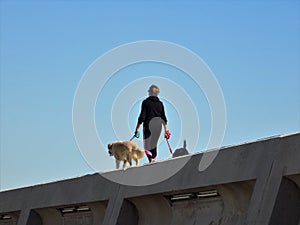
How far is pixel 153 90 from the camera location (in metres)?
13.3

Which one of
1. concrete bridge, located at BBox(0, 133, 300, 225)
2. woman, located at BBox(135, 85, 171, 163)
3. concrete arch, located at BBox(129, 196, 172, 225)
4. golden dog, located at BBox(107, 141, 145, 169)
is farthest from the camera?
woman, located at BBox(135, 85, 171, 163)

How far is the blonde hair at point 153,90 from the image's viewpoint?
13.2 metres

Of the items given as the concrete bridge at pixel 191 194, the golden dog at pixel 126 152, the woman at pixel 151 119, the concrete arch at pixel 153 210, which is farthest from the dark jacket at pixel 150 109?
the concrete arch at pixel 153 210

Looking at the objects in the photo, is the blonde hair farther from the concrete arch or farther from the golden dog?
the concrete arch

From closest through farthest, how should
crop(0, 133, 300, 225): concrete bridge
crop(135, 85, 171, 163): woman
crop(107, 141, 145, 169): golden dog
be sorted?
1. crop(0, 133, 300, 225): concrete bridge
2. crop(107, 141, 145, 169): golden dog
3. crop(135, 85, 171, 163): woman

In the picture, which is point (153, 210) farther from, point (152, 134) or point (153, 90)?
point (153, 90)

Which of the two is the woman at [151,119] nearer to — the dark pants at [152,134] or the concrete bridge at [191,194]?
the dark pants at [152,134]

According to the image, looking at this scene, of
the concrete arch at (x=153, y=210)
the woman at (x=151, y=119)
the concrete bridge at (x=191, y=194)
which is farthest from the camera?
the woman at (x=151, y=119)

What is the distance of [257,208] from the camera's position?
27.0ft

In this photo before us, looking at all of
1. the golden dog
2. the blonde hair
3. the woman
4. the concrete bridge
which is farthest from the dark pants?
the concrete bridge

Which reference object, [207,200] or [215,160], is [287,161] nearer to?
[215,160]

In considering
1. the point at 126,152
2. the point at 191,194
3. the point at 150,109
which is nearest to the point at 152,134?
the point at 150,109

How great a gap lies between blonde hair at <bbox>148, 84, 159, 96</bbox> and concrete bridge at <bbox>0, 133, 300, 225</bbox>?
1.99 m

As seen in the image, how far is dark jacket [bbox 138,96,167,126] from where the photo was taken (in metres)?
13.3
